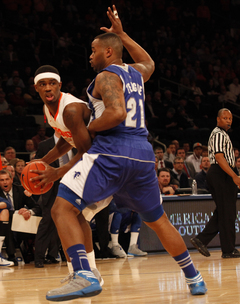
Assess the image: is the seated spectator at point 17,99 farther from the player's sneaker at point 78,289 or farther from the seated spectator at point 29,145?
the player's sneaker at point 78,289

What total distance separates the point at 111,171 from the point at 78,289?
0.76 meters

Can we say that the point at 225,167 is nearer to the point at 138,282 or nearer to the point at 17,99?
the point at 138,282

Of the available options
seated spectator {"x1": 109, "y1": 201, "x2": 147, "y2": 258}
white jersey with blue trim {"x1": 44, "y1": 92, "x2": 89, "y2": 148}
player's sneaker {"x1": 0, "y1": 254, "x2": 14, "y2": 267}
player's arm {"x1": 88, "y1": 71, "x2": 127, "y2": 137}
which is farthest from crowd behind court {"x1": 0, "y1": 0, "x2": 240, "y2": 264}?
player's arm {"x1": 88, "y1": 71, "x2": 127, "y2": 137}

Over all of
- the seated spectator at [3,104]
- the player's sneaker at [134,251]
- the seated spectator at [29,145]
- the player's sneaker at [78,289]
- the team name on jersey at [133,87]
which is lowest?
the player's sneaker at [134,251]

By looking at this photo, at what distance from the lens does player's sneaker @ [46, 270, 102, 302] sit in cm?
254

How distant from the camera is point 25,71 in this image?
12.3 meters

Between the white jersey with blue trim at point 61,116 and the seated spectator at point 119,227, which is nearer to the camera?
the white jersey with blue trim at point 61,116

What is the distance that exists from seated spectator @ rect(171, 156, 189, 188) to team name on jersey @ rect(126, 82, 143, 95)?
5967mm

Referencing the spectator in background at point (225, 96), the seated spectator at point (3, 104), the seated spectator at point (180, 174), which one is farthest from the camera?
the spectator in background at point (225, 96)

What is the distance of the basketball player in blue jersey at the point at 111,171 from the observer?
273 cm

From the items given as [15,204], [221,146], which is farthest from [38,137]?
[221,146]

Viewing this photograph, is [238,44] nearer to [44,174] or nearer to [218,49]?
[218,49]

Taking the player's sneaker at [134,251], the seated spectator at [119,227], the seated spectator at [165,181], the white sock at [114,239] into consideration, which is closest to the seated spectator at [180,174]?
the seated spectator at [165,181]

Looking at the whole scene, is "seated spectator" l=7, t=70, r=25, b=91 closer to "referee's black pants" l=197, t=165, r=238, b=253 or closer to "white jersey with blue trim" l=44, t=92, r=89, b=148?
"referee's black pants" l=197, t=165, r=238, b=253
